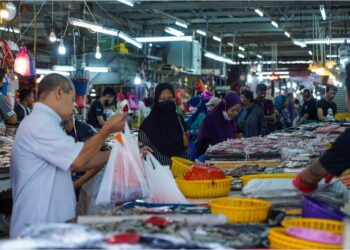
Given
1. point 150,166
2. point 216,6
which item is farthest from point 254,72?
point 150,166

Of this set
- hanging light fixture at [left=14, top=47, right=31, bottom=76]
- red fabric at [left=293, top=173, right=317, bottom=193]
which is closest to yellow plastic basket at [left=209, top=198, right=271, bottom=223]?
red fabric at [left=293, top=173, right=317, bottom=193]

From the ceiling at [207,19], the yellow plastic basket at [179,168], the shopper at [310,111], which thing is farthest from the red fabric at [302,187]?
the ceiling at [207,19]

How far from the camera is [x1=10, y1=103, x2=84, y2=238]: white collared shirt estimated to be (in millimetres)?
3395

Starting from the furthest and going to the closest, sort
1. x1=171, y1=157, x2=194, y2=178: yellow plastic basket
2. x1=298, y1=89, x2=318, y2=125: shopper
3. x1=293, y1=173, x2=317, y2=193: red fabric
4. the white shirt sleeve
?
x1=298, y1=89, x2=318, y2=125: shopper → x1=171, y1=157, x2=194, y2=178: yellow plastic basket → the white shirt sleeve → x1=293, y1=173, x2=317, y2=193: red fabric

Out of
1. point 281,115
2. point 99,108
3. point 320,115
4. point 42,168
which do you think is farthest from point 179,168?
point 281,115

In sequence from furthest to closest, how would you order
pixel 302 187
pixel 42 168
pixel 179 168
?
pixel 179 168 < pixel 42 168 < pixel 302 187

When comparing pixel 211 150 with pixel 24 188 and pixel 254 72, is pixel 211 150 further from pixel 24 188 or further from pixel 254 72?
pixel 254 72

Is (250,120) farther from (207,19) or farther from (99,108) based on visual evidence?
(207,19)

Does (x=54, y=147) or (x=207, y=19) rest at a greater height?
(x=207, y=19)

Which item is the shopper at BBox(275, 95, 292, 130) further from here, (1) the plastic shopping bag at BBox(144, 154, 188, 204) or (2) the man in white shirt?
(2) the man in white shirt

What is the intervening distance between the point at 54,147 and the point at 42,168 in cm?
20

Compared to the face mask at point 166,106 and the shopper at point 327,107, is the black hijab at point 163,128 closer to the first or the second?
the face mask at point 166,106

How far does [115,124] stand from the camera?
11.8ft

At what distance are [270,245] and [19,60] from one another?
7.60m
